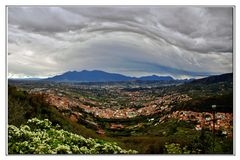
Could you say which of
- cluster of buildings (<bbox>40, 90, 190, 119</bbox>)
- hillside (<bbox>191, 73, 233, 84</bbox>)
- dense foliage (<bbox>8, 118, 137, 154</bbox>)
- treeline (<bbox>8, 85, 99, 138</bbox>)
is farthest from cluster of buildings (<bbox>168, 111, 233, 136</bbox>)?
treeline (<bbox>8, 85, 99, 138</bbox>)

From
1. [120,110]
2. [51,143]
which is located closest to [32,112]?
[51,143]

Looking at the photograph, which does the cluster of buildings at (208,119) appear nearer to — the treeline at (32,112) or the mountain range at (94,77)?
the mountain range at (94,77)

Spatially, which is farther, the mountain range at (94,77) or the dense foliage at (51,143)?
the mountain range at (94,77)

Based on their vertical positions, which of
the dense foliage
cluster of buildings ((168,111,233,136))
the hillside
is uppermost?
the hillside

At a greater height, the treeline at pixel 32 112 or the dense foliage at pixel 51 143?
the treeline at pixel 32 112

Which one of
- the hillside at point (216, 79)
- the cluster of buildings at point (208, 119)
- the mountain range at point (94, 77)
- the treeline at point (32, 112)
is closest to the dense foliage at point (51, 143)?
the treeline at point (32, 112)

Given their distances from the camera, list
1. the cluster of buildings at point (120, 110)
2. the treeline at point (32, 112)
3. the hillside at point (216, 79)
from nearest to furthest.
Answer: the hillside at point (216, 79) < the treeline at point (32, 112) < the cluster of buildings at point (120, 110)

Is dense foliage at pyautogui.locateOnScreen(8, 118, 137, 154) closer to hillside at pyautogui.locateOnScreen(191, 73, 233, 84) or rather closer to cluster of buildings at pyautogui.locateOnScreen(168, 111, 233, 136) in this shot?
cluster of buildings at pyautogui.locateOnScreen(168, 111, 233, 136)

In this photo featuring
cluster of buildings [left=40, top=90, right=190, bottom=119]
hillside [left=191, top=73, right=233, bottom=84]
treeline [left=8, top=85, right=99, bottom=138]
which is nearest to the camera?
hillside [left=191, top=73, right=233, bottom=84]
